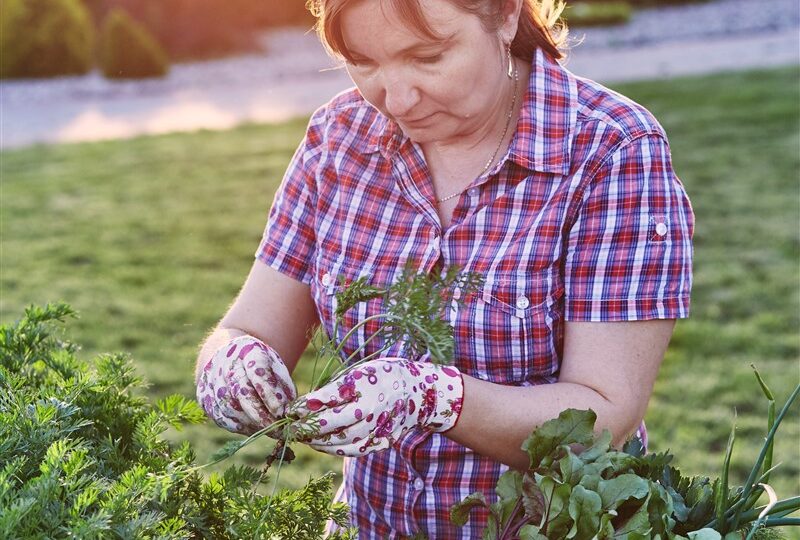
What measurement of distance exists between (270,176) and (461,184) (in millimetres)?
5251

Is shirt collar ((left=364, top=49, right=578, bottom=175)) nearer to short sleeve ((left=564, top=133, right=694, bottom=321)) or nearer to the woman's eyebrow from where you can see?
short sleeve ((left=564, top=133, right=694, bottom=321))

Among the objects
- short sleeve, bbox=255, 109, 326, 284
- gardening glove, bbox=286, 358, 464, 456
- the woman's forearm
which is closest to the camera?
gardening glove, bbox=286, 358, 464, 456

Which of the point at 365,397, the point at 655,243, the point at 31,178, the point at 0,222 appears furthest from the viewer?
the point at 31,178

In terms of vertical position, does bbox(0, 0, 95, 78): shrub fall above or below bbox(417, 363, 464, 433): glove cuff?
above

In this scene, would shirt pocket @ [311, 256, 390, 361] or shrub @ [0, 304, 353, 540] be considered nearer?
shrub @ [0, 304, 353, 540]

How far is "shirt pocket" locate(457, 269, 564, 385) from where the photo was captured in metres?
1.65

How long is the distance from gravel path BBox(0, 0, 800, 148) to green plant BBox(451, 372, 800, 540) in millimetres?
7022

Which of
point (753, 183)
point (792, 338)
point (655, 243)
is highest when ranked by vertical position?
point (655, 243)

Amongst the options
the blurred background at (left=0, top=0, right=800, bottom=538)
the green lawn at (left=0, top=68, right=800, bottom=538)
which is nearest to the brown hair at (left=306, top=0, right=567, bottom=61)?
the blurred background at (left=0, top=0, right=800, bottom=538)

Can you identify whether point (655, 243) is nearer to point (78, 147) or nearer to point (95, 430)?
point (95, 430)

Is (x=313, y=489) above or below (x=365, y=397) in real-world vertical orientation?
below

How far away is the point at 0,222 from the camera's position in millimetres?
5395

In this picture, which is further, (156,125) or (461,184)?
(156,125)

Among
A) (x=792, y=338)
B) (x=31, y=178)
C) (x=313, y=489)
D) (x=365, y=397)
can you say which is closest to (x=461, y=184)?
(x=365, y=397)
